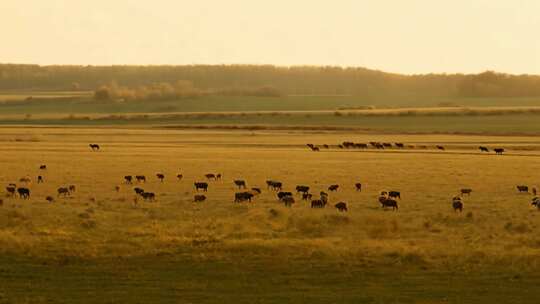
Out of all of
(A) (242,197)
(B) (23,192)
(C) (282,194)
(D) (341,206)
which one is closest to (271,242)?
(D) (341,206)

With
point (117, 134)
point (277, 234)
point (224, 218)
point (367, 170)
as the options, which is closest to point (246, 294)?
point (277, 234)

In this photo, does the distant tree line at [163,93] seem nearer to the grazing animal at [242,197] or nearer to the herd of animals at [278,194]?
the herd of animals at [278,194]

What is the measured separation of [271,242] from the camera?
66.7 ft

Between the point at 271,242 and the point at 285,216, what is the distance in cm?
575

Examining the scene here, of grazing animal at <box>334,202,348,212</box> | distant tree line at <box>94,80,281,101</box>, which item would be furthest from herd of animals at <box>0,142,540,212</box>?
distant tree line at <box>94,80,281,101</box>

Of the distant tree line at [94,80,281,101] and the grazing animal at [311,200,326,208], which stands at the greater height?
the distant tree line at [94,80,281,101]

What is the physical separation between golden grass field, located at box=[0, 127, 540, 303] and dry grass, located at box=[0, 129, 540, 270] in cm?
6

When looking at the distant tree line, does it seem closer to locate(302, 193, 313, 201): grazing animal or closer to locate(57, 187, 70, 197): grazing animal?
locate(57, 187, 70, 197): grazing animal

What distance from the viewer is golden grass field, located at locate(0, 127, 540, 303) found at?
15500mm

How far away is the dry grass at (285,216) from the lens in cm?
1938

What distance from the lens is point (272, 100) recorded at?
177 m

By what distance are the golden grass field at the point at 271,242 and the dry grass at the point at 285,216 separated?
6cm

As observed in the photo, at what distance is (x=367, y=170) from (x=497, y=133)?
5575 cm

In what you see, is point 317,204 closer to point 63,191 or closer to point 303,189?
point 303,189
